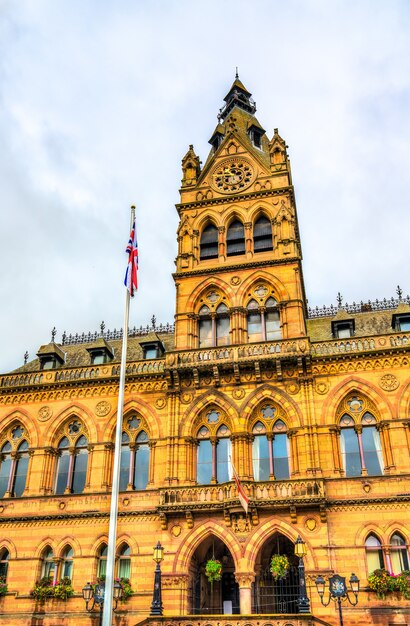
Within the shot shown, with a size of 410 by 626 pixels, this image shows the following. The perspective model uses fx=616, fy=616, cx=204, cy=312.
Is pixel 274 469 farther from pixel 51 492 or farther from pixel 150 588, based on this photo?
pixel 51 492

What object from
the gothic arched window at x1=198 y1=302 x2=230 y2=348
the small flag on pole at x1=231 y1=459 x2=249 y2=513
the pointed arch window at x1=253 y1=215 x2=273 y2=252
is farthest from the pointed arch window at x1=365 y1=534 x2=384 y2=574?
the pointed arch window at x1=253 y1=215 x2=273 y2=252

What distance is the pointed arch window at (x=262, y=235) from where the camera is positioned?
116ft

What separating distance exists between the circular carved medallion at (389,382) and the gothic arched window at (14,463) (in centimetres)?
1946

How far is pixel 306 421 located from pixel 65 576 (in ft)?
46.5

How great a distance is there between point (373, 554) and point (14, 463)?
19.4 m

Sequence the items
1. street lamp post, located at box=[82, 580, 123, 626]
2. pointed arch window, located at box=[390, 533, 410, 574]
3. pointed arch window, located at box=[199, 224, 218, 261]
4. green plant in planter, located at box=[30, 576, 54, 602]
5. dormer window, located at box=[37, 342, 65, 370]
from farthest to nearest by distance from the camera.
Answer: dormer window, located at box=[37, 342, 65, 370] < pointed arch window, located at box=[199, 224, 218, 261] < green plant in planter, located at box=[30, 576, 54, 602] < street lamp post, located at box=[82, 580, 123, 626] < pointed arch window, located at box=[390, 533, 410, 574]

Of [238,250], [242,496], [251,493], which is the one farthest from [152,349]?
[242,496]

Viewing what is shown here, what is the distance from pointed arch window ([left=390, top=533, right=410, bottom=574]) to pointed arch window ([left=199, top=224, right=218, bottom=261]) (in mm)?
17726

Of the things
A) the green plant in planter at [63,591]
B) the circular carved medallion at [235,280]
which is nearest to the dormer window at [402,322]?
the circular carved medallion at [235,280]

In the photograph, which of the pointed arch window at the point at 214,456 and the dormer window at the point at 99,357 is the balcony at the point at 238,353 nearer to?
the pointed arch window at the point at 214,456

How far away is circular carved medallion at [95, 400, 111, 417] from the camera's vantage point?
33500 millimetres

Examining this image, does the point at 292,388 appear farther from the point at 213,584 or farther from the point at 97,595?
the point at 97,595

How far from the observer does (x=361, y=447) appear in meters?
29.4

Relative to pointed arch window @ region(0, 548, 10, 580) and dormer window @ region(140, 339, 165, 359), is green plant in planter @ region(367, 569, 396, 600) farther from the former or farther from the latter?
pointed arch window @ region(0, 548, 10, 580)
